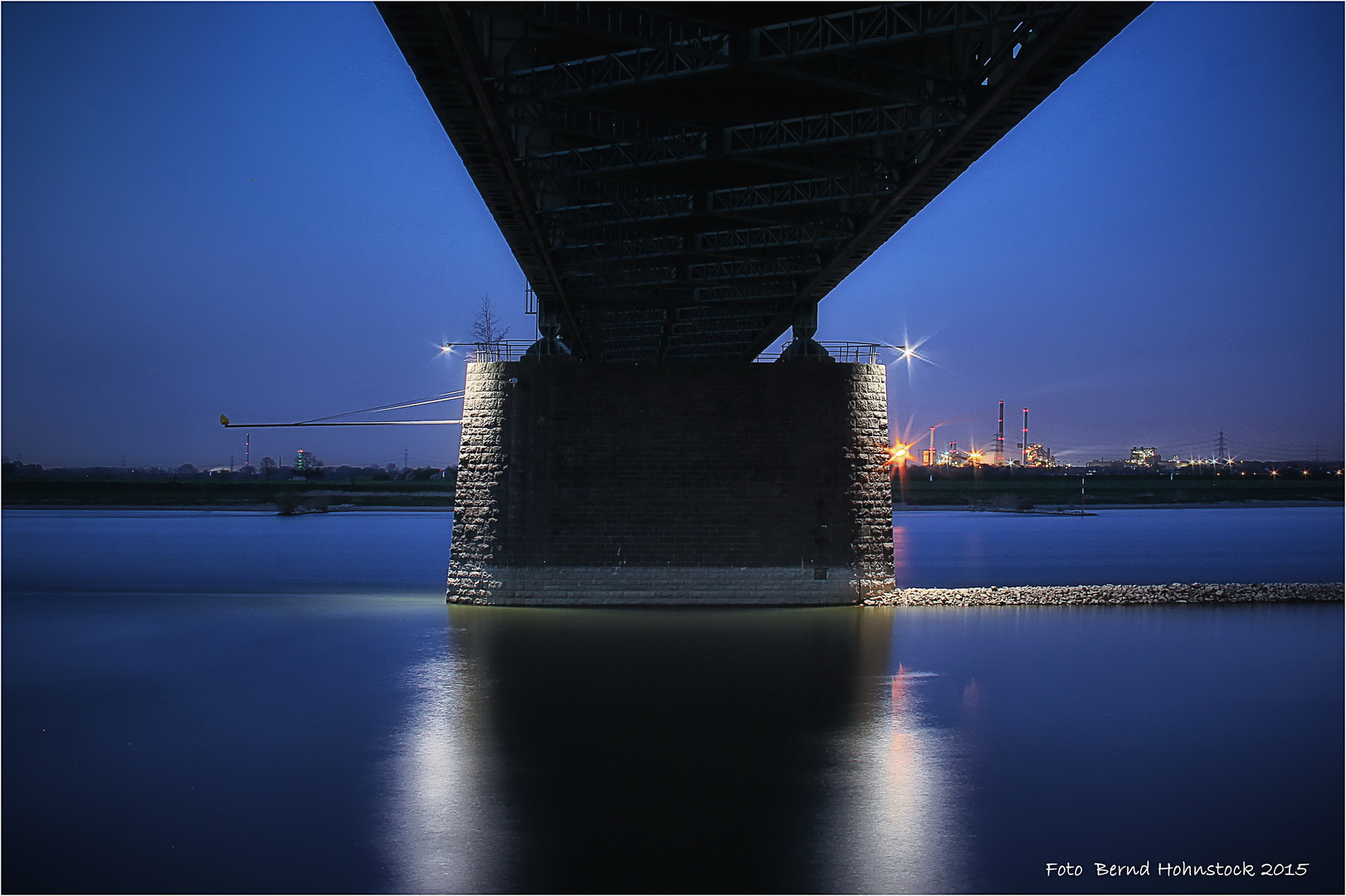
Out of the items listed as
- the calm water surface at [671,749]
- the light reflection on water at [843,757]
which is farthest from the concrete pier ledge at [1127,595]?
the light reflection on water at [843,757]

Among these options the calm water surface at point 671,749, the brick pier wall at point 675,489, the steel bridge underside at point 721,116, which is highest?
the steel bridge underside at point 721,116

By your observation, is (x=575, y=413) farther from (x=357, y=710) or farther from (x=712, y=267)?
(x=357, y=710)

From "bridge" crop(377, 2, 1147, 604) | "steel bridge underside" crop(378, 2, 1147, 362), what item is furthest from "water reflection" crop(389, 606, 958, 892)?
"steel bridge underside" crop(378, 2, 1147, 362)

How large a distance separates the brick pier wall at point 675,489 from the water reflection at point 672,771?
357 centimetres

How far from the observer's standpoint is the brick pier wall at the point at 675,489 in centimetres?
2164

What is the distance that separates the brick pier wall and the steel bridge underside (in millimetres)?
2368

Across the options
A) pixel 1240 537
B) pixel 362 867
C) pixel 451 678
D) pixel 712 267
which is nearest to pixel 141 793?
pixel 362 867

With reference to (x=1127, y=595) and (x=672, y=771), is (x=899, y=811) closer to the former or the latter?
(x=672, y=771)

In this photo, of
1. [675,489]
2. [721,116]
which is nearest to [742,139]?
[721,116]

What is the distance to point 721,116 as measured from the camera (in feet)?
48.1

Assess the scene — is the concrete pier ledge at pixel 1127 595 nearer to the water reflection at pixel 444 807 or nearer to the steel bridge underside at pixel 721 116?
the steel bridge underside at pixel 721 116

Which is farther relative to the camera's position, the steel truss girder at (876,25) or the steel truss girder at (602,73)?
the steel truss girder at (602,73)

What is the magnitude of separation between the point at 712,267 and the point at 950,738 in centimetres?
1319

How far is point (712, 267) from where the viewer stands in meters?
22.5
